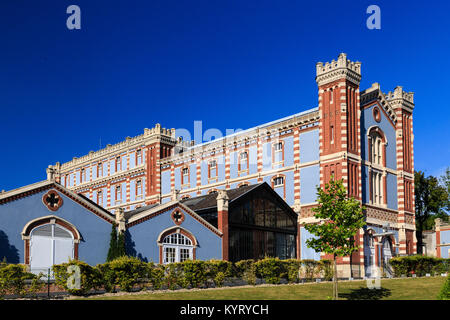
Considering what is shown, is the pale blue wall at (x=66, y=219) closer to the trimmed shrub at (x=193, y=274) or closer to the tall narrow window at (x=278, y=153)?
the trimmed shrub at (x=193, y=274)

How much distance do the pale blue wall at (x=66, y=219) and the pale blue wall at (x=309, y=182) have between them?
18996 mm

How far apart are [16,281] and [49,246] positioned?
283 inches

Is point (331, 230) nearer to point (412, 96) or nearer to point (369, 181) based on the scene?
point (369, 181)

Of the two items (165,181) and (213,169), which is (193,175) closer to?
(213,169)

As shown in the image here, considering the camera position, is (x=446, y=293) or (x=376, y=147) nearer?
(x=446, y=293)

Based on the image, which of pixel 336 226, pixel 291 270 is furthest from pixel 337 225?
pixel 291 270

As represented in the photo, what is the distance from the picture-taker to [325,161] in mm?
44281

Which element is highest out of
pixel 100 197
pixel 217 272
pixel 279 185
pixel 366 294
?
pixel 100 197

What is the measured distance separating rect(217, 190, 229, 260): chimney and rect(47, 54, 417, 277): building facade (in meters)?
5.77

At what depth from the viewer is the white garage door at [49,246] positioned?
1193 inches

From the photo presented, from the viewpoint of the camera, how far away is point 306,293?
27.8 m

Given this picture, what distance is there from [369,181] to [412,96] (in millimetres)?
11995

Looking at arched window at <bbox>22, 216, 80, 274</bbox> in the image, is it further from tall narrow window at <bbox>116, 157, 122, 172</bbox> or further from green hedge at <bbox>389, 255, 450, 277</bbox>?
tall narrow window at <bbox>116, 157, 122, 172</bbox>
